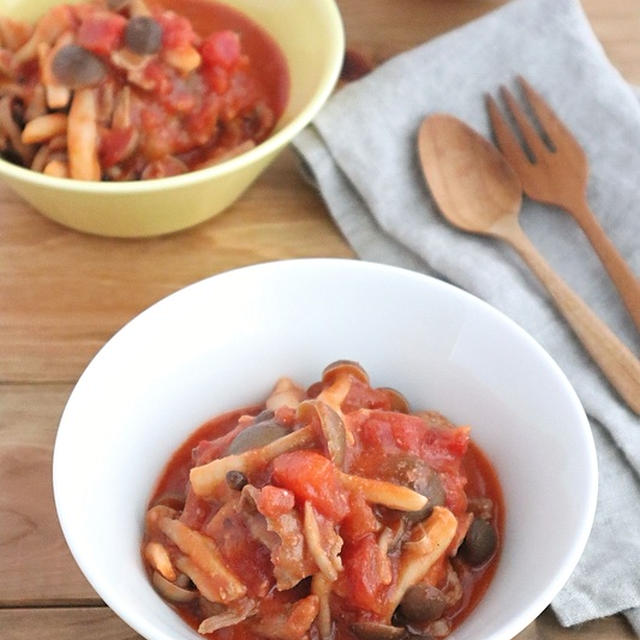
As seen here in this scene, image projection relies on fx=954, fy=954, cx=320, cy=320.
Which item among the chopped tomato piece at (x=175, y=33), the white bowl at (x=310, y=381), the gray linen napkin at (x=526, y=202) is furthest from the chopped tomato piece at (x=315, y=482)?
the chopped tomato piece at (x=175, y=33)

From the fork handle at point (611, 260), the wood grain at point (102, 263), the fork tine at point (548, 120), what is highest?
the fork tine at point (548, 120)

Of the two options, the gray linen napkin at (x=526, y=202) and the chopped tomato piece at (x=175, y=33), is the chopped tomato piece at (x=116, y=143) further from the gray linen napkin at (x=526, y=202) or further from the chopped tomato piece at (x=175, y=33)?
the gray linen napkin at (x=526, y=202)

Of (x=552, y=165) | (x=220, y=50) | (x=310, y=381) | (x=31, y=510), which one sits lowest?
(x=31, y=510)

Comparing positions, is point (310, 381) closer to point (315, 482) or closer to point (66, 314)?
point (315, 482)

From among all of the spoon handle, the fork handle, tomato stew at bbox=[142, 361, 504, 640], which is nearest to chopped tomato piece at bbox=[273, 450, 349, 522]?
tomato stew at bbox=[142, 361, 504, 640]

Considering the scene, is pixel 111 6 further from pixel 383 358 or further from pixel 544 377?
pixel 544 377

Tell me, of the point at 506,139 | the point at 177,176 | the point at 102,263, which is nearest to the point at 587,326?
the point at 506,139
